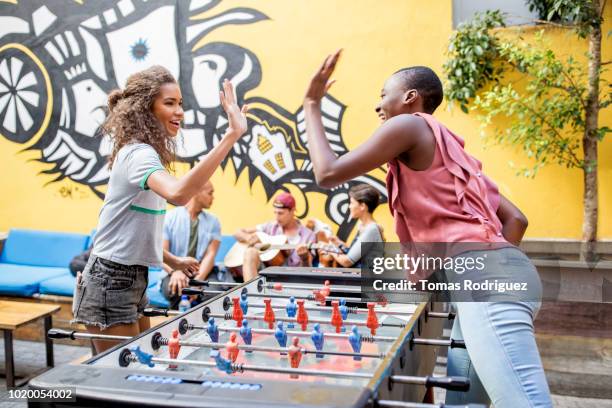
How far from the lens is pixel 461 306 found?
169 cm

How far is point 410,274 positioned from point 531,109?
243 centimetres

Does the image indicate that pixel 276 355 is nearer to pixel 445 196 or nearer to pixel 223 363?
pixel 223 363

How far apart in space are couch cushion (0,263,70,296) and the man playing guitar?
1593mm

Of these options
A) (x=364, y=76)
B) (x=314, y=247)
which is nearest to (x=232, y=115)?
(x=314, y=247)

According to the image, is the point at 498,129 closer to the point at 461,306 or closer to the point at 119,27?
the point at 461,306

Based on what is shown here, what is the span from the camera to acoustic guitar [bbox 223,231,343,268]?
4223mm

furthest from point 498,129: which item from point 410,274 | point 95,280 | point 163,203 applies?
point 95,280

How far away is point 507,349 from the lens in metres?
1.55

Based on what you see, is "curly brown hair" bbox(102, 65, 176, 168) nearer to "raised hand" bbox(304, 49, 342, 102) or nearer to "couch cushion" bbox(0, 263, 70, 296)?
"raised hand" bbox(304, 49, 342, 102)

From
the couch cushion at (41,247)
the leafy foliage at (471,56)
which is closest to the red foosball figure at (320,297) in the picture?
the leafy foliage at (471,56)

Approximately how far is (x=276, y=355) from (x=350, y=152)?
2.12 feet

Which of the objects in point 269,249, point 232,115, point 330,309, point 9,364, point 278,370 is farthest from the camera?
point 269,249

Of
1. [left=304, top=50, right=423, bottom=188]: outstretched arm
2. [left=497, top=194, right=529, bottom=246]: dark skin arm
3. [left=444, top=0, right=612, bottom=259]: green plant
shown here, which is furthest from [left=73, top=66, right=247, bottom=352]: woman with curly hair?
[left=444, top=0, right=612, bottom=259]: green plant

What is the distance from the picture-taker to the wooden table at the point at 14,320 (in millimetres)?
3588
